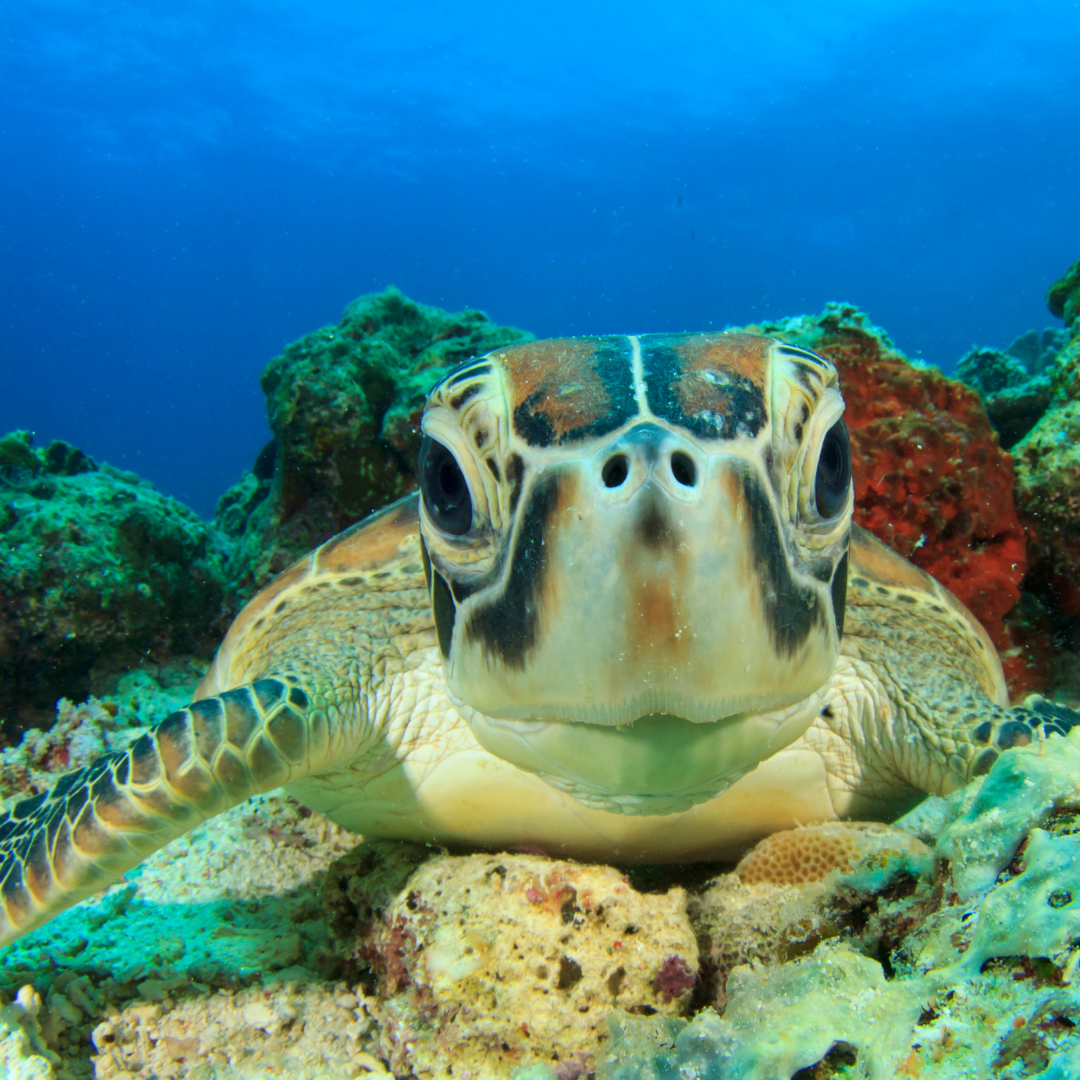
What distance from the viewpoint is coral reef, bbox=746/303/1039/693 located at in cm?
294

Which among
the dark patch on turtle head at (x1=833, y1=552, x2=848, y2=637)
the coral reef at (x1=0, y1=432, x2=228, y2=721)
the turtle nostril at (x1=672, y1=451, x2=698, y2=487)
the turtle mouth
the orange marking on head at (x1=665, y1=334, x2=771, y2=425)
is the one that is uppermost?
the coral reef at (x1=0, y1=432, x2=228, y2=721)

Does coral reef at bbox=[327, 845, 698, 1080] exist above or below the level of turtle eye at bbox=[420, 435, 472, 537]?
below

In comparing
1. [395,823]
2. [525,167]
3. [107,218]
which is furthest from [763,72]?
[107,218]

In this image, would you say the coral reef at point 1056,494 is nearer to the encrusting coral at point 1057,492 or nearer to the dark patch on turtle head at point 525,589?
the encrusting coral at point 1057,492

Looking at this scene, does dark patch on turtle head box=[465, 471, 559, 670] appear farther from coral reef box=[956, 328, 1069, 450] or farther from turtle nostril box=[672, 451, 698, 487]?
coral reef box=[956, 328, 1069, 450]

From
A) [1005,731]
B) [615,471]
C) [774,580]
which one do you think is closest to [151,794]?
[615,471]

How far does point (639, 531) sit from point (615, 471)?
0.35 ft

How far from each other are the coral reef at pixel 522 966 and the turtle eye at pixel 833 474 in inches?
40.6

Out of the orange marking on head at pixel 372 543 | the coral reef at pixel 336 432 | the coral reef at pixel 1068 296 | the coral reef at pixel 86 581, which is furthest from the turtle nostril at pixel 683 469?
the coral reef at pixel 86 581

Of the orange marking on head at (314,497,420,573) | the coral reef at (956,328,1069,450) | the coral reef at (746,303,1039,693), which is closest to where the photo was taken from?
the orange marking on head at (314,497,420,573)

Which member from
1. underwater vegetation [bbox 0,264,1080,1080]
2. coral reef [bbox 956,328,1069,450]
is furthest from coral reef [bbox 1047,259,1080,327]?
coral reef [bbox 956,328,1069,450]

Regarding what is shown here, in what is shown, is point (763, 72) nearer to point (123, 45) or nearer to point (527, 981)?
point (123, 45)

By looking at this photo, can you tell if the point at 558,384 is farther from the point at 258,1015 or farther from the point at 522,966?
the point at 258,1015

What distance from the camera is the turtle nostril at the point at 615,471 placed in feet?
3.19
